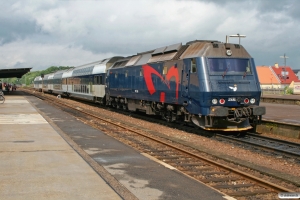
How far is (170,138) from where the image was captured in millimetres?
13883

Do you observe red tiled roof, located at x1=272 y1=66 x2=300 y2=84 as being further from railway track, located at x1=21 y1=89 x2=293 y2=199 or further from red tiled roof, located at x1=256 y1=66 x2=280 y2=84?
railway track, located at x1=21 y1=89 x2=293 y2=199

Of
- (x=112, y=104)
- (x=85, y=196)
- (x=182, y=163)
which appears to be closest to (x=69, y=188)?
(x=85, y=196)

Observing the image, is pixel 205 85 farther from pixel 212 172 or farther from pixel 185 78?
pixel 212 172

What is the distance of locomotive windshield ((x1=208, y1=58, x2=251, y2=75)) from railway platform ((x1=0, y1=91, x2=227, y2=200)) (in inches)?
186

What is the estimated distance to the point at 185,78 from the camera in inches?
593

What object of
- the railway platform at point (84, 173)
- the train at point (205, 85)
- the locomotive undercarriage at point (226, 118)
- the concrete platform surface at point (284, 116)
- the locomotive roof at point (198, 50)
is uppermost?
the locomotive roof at point (198, 50)

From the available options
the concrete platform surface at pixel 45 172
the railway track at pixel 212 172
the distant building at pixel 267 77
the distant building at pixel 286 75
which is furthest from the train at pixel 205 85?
the distant building at pixel 286 75

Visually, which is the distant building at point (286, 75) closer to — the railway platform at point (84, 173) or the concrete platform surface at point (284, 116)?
the concrete platform surface at point (284, 116)

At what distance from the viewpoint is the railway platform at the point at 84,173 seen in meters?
6.41

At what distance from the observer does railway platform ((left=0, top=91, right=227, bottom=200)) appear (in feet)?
21.0

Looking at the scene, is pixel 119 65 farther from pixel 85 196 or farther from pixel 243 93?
pixel 85 196

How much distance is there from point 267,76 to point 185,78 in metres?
85.8

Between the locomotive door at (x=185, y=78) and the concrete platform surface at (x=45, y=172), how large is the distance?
17.3ft

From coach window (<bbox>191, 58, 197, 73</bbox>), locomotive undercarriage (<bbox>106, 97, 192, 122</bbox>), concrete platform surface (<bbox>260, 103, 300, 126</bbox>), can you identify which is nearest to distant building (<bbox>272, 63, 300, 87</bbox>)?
concrete platform surface (<bbox>260, 103, 300, 126</bbox>)
